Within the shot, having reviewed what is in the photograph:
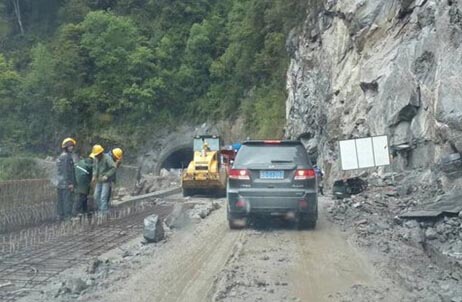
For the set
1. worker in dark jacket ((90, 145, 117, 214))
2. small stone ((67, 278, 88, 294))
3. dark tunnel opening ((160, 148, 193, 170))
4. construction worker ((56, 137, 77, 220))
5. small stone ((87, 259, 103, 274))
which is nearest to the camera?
small stone ((67, 278, 88, 294))

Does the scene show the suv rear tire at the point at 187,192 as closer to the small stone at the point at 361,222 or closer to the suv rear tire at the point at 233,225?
the suv rear tire at the point at 233,225

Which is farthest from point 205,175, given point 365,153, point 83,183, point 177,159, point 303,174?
point 177,159

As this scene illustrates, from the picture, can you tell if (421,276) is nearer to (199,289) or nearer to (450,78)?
(199,289)

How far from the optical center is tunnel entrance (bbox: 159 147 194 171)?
5575 centimetres

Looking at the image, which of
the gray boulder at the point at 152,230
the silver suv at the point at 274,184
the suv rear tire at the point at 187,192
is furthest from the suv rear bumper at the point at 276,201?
the suv rear tire at the point at 187,192

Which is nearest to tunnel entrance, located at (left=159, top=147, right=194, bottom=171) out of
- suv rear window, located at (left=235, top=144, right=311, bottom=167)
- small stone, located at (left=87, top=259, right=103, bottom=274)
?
suv rear window, located at (left=235, top=144, right=311, bottom=167)

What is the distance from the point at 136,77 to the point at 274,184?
44.4 metres

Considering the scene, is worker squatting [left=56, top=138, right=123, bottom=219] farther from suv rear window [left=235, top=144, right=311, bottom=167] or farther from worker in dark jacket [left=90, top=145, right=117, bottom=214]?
suv rear window [left=235, top=144, right=311, bottom=167]

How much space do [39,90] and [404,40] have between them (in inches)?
1535

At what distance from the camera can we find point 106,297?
7.80m

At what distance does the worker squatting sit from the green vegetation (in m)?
34.5

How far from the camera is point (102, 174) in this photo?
16.0 metres

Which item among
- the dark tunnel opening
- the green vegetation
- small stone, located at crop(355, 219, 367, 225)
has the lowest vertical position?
small stone, located at crop(355, 219, 367, 225)

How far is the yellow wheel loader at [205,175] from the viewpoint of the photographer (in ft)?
89.4
